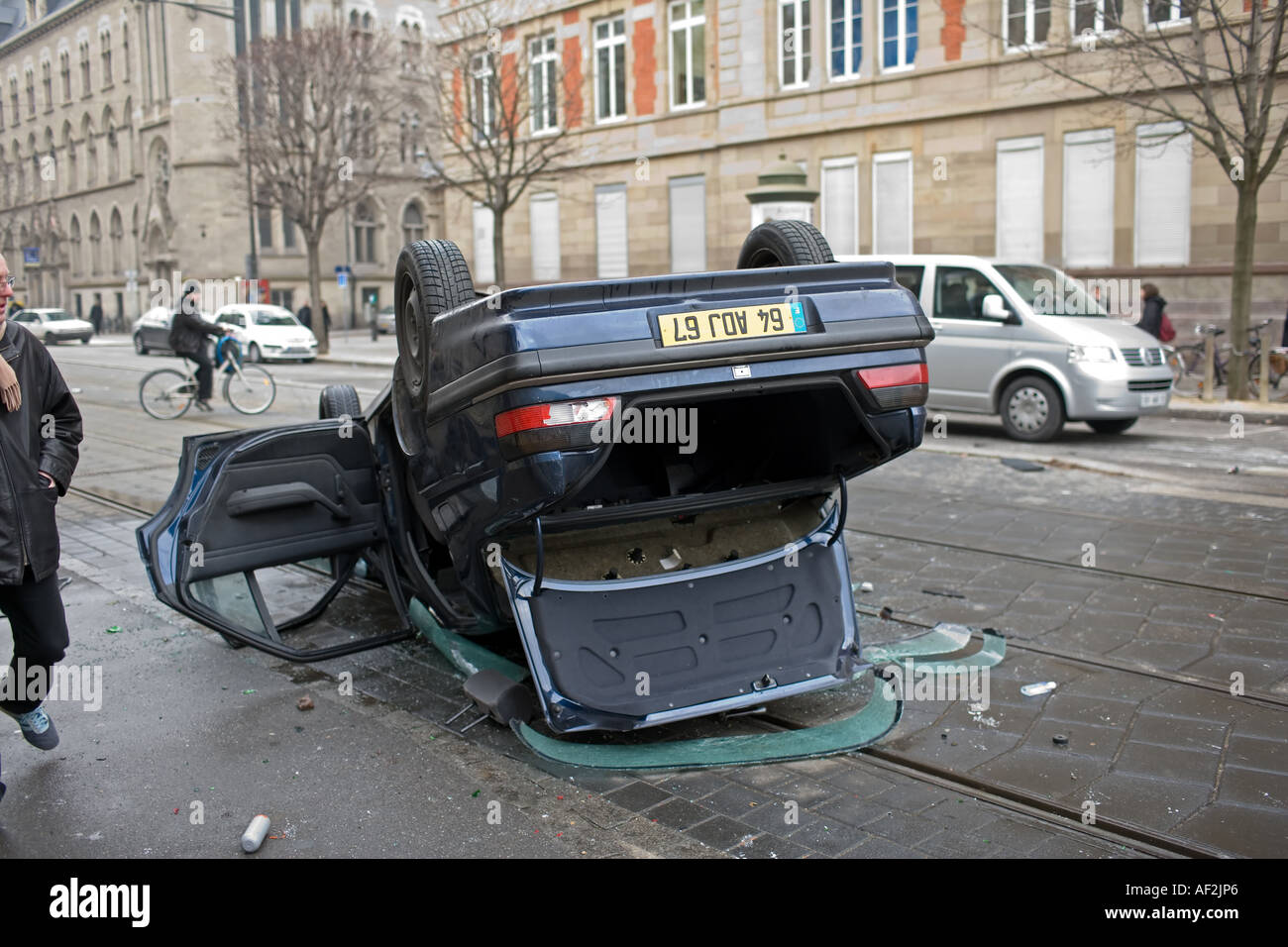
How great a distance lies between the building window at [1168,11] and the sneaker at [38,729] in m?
16.3

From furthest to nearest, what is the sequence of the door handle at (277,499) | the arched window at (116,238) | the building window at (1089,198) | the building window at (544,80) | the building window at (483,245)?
the arched window at (116,238), the building window at (483,245), the building window at (544,80), the building window at (1089,198), the door handle at (277,499)

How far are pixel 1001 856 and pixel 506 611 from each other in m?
2.05

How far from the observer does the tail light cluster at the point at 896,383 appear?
4176 millimetres

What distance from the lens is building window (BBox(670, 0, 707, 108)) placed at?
29828 mm

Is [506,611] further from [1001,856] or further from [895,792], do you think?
[1001,856]

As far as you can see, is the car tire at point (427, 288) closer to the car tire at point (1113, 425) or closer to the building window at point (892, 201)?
the car tire at point (1113, 425)

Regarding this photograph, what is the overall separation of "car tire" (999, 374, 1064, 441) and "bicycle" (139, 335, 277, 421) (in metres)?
9.85

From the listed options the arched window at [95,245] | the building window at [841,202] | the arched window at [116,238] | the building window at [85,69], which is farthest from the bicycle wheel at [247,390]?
Answer: the building window at [85,69]

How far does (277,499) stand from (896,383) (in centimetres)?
292

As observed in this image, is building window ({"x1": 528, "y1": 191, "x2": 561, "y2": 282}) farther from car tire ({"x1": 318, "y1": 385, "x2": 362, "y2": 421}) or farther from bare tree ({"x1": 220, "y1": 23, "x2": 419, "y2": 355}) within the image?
car tire ({"x1": 318, "y1": 385, "x2": 362, "y2": 421})

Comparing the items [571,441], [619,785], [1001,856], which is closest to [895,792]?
[1001,856]

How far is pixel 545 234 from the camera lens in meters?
34.4

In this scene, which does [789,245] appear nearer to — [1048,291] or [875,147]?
[1048,291]

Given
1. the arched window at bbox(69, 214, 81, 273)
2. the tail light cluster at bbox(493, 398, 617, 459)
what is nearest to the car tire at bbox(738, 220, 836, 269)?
the tail light cluster at bbox(493, 398, 617, 459)
